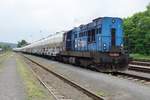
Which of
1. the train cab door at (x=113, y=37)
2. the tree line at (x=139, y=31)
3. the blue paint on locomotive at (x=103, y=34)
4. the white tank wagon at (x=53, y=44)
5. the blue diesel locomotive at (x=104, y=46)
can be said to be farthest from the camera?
the tree line at (x=139, y=31)

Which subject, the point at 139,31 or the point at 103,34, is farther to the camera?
the point at 139,31

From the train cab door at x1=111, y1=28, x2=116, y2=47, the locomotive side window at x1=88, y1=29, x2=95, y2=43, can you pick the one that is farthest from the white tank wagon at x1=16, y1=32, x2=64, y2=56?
the train cab door at x1=111, y1=28, x2=116, y2=47

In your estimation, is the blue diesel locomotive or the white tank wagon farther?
the white tank wagon

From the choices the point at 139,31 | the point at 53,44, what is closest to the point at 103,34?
the point at 53,44

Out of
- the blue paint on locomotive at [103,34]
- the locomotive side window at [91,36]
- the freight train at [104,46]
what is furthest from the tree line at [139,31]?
the blue paint on locomotive at [103,34]

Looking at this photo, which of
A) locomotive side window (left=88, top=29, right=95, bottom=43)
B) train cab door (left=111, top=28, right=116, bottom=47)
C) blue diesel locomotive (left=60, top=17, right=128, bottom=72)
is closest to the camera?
blue diesel locomotive (left=60, top=17, right=128, bottom=72)

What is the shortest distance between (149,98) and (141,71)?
44.7 ft

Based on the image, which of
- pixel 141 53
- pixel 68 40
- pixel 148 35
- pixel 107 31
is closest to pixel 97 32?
pixel 107 31

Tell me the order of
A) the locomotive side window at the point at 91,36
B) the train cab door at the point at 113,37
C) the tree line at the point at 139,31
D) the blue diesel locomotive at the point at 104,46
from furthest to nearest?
the tree line at the point at 139,31
the locomotive side window at the point at 91,36
the train cab door at the point at 113,37
the blue diesel locomotive at the point at 104,46

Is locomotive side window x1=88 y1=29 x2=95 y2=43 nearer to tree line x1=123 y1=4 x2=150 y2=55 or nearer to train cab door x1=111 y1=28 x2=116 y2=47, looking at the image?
train cab door x1=111 y1=28 x2=116 y2=47

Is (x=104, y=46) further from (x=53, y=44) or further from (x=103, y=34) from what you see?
(x=53, y=44)

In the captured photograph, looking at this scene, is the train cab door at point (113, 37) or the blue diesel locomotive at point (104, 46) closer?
the blue diesel locomotive at point (104, 46)

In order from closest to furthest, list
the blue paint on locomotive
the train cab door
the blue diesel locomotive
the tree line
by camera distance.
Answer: the blue diesel locomotive
the blue paint on locomotive
the train cab door
the tree line

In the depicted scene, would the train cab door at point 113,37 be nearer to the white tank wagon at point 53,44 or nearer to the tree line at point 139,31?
the white tank wagon at point 53,44
